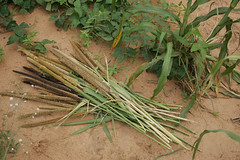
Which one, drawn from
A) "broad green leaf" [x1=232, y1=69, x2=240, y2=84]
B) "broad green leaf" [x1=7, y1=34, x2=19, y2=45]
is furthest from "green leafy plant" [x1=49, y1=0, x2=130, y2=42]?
"broad green leaf" [x1=232, y1=69, x2=240, y2=84]

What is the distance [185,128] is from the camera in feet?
7.30

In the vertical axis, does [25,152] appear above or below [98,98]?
below

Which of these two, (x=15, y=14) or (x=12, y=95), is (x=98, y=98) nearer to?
(x=12, y=95)

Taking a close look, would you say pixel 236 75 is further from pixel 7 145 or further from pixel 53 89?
pixel 7 145

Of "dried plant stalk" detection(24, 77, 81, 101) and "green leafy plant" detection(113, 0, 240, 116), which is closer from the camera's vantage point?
"dried plant stalk" detection(24, 77, 81, 101)

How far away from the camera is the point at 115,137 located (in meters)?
2.07

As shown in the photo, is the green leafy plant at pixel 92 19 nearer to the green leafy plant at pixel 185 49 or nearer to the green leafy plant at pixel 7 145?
the green leafy plant at pixel 185 49

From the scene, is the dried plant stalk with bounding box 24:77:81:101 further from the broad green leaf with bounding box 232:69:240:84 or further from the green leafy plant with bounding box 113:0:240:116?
the broad green leaf with bounding box 232:69:240:84

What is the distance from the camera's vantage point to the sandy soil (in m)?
1.95

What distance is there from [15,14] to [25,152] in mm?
1703

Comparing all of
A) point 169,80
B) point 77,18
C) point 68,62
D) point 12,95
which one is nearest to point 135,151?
point 169,80

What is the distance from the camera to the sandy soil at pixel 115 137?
1951mm

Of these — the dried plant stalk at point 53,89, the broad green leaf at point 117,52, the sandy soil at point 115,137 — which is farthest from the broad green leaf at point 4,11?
the broad green leaf at point 117,52

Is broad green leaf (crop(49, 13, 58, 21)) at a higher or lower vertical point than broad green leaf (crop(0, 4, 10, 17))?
higher
